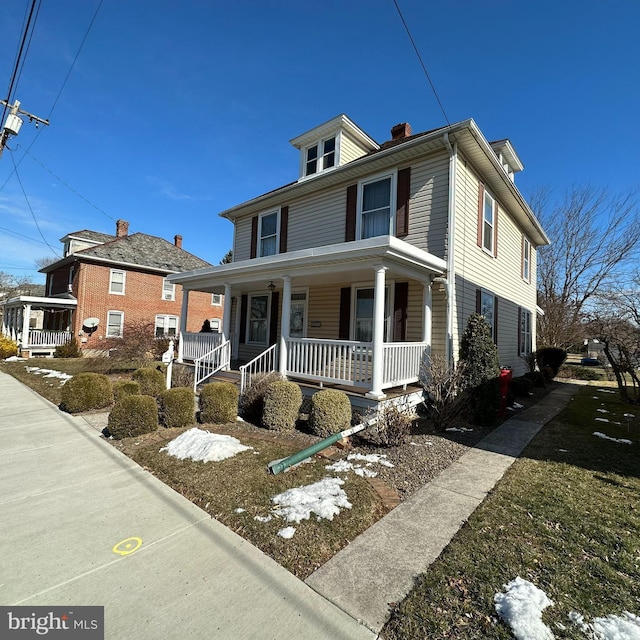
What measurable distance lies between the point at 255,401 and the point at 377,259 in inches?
153

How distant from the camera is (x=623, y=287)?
20391mm

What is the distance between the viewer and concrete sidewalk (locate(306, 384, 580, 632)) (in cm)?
240

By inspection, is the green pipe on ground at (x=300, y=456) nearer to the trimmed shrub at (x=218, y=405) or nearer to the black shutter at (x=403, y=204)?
the trimmed shrub at (x=218, y=405)

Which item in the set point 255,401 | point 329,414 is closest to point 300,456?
point 329,414

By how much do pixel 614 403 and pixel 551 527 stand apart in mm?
9838

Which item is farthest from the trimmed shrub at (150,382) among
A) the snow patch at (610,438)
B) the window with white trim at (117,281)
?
the window with white trim at (117,281)

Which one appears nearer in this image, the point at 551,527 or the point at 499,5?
the point at 551,527

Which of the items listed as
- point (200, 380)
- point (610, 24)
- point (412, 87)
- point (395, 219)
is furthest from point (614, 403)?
point (200, 380)

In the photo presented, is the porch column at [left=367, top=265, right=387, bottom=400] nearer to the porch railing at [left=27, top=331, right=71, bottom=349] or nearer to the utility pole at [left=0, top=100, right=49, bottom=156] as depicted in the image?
the utility pole at [left=0, top=100, right=49, bottom=156]

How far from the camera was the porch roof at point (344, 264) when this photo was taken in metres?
6.59

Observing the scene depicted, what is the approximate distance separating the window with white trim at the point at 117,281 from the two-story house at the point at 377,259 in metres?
12.8

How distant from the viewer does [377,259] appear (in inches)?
262

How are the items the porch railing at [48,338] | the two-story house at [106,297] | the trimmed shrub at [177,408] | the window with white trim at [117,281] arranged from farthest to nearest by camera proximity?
the window with white trim at [117,281], the two-story house at [106,297], the porch railing at [48,338], the trimmed shrub at [177,408]

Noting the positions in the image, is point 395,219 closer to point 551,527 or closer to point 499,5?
point 499,5
